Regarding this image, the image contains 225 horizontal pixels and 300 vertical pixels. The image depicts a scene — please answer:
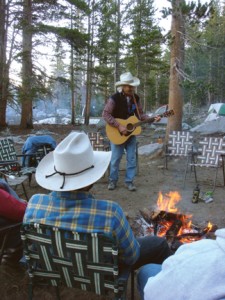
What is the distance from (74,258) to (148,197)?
3478mm

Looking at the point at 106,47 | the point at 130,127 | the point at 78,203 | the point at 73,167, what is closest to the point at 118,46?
the point at 106,47

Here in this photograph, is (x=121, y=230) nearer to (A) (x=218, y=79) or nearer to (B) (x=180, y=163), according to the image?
(B) (x=180, y=163)

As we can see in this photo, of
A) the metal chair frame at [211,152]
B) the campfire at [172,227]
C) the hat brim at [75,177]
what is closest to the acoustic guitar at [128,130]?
the metal chair frame at [211,152]

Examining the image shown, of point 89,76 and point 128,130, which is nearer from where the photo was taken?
point 128,130

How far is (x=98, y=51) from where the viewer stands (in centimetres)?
1967

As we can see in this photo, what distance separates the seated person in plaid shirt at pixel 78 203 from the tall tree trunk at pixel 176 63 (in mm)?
5928

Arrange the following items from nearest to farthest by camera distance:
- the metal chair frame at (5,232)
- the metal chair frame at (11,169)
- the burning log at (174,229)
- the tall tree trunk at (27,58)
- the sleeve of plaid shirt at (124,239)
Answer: the sleeve of plaid shirt at (124,239)
the metal chair frame at (5,232)
the burning log at (174,229)
the metal chair frame at (11,169)
the tall tree trunk at (27,58)

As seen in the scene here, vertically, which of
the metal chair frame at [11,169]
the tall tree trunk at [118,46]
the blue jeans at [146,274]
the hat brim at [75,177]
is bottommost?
the blue jeans at [146,274]

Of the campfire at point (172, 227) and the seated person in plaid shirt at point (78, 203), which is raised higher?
the seated person in plaid shirt at point (78, 203)

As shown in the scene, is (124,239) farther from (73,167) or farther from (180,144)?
(180,144)

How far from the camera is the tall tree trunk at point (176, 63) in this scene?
710 cm

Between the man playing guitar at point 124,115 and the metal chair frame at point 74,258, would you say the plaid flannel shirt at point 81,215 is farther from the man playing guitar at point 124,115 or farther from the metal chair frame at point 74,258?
the man playing guitar at point 124,115

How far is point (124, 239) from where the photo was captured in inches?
72.8

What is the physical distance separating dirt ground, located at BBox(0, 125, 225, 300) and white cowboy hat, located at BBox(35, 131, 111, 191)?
46.2 inches
